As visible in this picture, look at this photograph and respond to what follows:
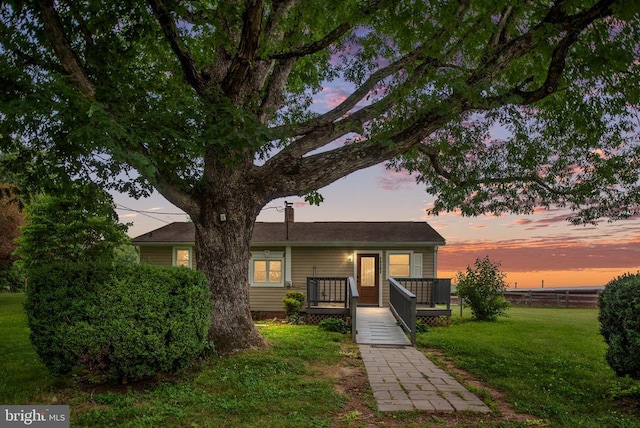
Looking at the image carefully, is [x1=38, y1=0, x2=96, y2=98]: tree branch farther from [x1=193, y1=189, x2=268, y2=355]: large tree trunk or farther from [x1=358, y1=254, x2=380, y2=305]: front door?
[x1=358, y1=254, x2=380, y2=305]: front door

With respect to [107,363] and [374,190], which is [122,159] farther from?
[374,190]

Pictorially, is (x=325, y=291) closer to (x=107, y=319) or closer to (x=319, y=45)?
(x=319, y=45)

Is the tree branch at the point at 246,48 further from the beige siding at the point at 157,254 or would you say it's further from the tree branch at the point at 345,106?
the beige siding at the point at 157,254

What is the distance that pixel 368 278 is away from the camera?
19.3 m

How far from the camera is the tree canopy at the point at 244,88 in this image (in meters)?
6.75

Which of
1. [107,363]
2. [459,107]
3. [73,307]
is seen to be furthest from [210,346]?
[459,107]

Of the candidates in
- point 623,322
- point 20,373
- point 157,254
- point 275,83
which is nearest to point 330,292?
point 157,254

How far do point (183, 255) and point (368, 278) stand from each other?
771cm

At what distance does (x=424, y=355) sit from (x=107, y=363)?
20.1 ft

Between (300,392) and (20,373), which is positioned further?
(20,373)

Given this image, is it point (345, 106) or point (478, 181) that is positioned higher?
point (345, 106)

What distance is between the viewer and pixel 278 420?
16.8 feet

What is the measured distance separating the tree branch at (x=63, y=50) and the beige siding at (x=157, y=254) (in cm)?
1247

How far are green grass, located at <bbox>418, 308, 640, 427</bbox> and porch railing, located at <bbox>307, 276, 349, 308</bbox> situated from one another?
11.6ft
